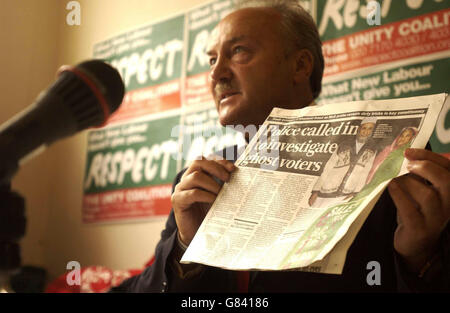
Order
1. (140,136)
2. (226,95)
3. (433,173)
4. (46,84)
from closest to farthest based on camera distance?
(433,173)
(226,95)
(140,136)
(46,84)

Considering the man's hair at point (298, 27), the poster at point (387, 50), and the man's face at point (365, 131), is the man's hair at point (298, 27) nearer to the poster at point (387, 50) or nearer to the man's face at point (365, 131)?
the poster at point (387, 50)

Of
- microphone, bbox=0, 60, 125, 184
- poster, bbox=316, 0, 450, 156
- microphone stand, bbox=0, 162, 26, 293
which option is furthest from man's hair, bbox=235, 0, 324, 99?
microphone stand, bbox=0, 162, 26, 293

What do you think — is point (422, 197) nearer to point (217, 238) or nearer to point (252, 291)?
point (217, 238)

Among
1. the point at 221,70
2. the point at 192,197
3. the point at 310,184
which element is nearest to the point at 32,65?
the point at 221,70

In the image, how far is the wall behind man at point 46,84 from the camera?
277 centimetres

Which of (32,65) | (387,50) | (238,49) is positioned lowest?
(238,49)

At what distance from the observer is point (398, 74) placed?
156 centimetres

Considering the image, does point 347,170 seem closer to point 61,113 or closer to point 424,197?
point 424,197

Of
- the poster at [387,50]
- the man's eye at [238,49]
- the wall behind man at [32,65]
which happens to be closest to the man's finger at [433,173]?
the man's eye at [238,49]

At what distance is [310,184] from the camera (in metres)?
0.73

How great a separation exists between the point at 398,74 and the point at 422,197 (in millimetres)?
1004

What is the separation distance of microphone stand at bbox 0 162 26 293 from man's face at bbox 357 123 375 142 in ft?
1.69

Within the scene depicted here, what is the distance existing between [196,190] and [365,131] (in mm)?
328
